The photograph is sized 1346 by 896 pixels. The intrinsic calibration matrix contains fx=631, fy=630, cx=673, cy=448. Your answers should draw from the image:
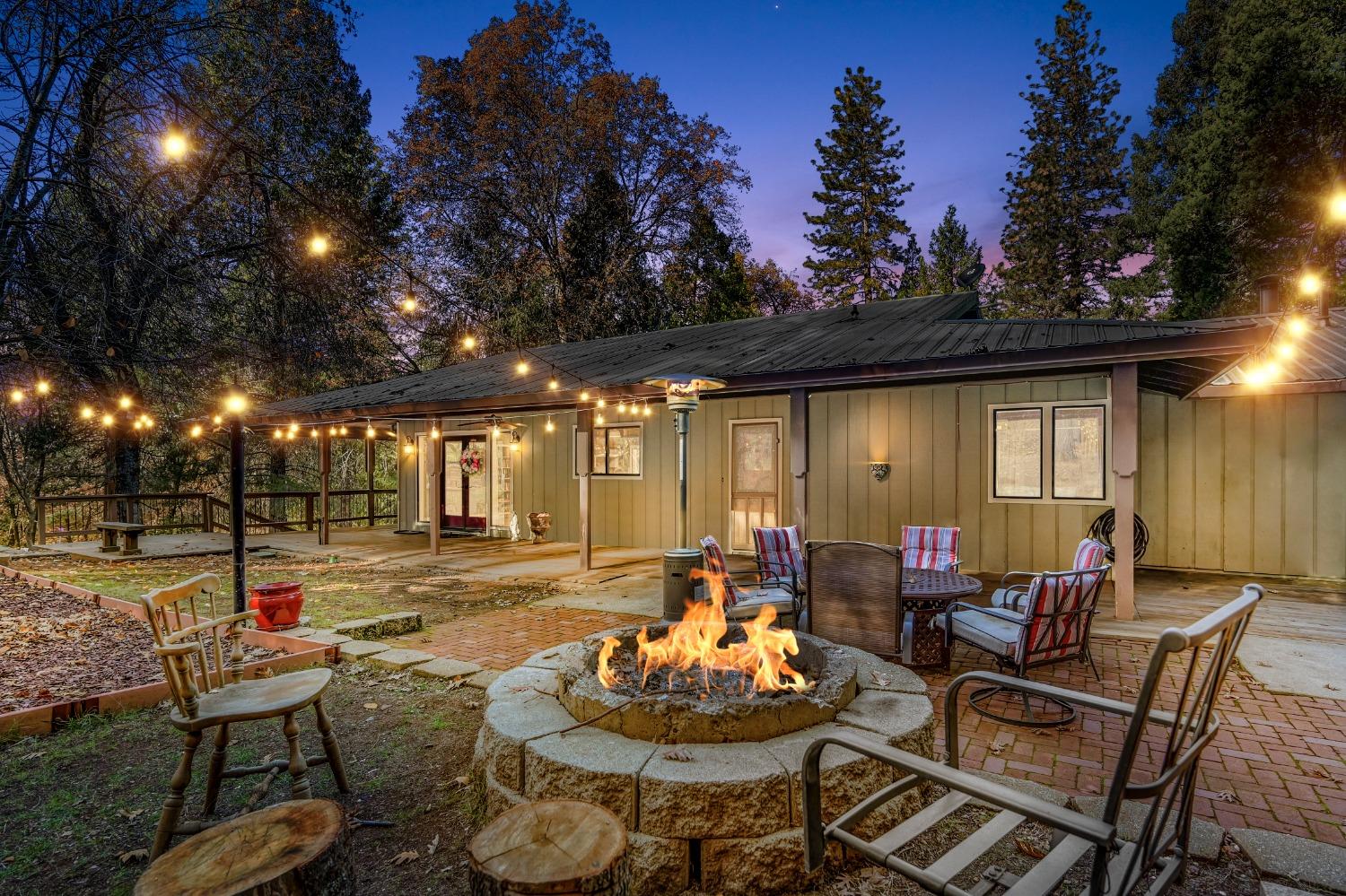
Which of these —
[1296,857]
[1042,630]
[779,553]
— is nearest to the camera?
[1296,857]

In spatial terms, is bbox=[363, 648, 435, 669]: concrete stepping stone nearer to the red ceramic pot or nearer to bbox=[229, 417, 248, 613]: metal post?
the red ceramic pot

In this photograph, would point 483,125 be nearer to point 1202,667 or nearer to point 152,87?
point 152,87

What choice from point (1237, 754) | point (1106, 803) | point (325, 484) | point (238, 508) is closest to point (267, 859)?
point (1106, 803)

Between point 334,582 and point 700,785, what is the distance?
7.63 metres

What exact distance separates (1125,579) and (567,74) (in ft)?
71.6

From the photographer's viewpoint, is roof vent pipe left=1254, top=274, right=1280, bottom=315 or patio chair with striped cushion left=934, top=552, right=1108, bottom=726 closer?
patio chair with striped cushion left=934, top=552, right=1108, bottom=726

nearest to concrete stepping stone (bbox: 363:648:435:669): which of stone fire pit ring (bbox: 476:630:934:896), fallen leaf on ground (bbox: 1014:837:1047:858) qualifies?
stone fire pit ring (bbox: 476:630:934:896)

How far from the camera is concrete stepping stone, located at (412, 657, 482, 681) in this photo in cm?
441

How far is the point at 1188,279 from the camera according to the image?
58.2 feet

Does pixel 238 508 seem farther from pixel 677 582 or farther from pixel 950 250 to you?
pixel 950 250

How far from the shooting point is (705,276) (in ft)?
72.1

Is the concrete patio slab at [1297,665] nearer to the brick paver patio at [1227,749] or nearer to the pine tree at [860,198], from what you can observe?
the brick paver patio at [1227,749]

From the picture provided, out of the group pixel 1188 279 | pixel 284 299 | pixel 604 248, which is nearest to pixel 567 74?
pixel 604 248

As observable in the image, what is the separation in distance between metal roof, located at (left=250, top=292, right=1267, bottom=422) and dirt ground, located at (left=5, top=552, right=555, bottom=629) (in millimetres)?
2365
